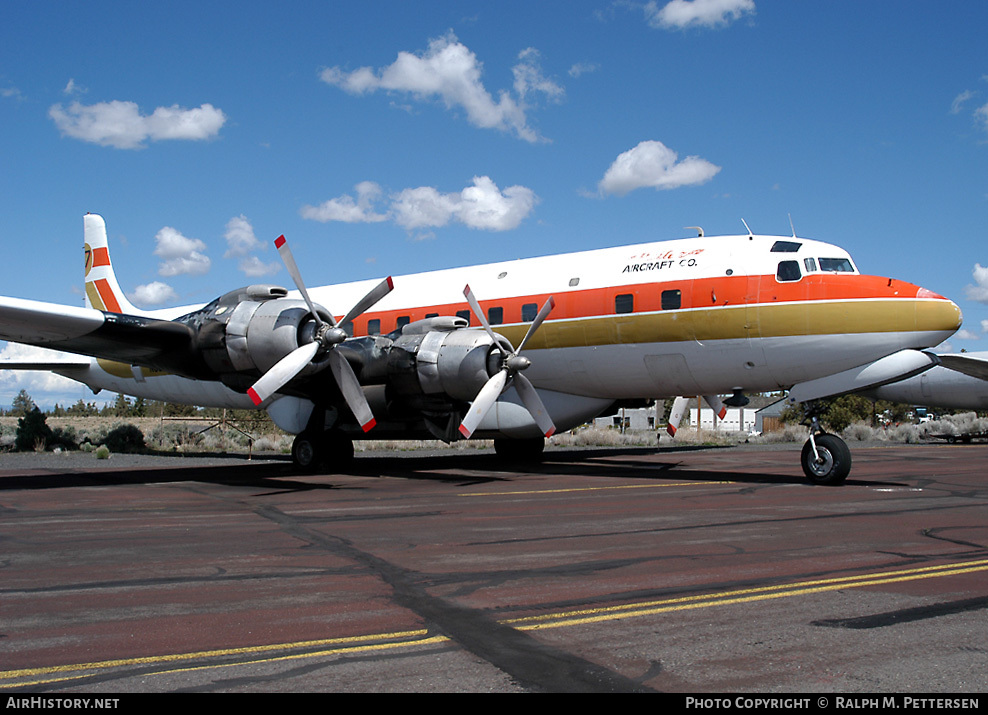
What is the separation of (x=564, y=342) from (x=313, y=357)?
18.6 feet

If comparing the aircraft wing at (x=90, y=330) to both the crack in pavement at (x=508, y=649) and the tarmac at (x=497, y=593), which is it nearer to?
the tarmac at (x=497, y=593)

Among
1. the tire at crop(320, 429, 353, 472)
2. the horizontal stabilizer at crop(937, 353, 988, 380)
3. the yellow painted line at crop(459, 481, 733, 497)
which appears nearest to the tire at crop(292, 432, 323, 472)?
the tire at crop(320, 429, 353, 472)

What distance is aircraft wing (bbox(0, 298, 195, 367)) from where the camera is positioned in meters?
14.1

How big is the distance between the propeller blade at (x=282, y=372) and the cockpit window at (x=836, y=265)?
9.63 metres

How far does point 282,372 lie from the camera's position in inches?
566

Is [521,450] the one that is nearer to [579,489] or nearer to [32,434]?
[579,489]

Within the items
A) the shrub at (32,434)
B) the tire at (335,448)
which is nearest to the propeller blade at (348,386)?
the tire at (335,448)

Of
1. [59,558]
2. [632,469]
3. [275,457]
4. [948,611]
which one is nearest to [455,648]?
[948,611]

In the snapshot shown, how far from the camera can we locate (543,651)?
4.66 metres

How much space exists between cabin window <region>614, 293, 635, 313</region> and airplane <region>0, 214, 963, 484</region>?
0.10 ft

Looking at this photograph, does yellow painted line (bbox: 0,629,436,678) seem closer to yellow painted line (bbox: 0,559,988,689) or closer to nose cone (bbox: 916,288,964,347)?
yellow painted line (bbox: 0,559,988,689)

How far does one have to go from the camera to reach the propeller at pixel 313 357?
47.0 feet
